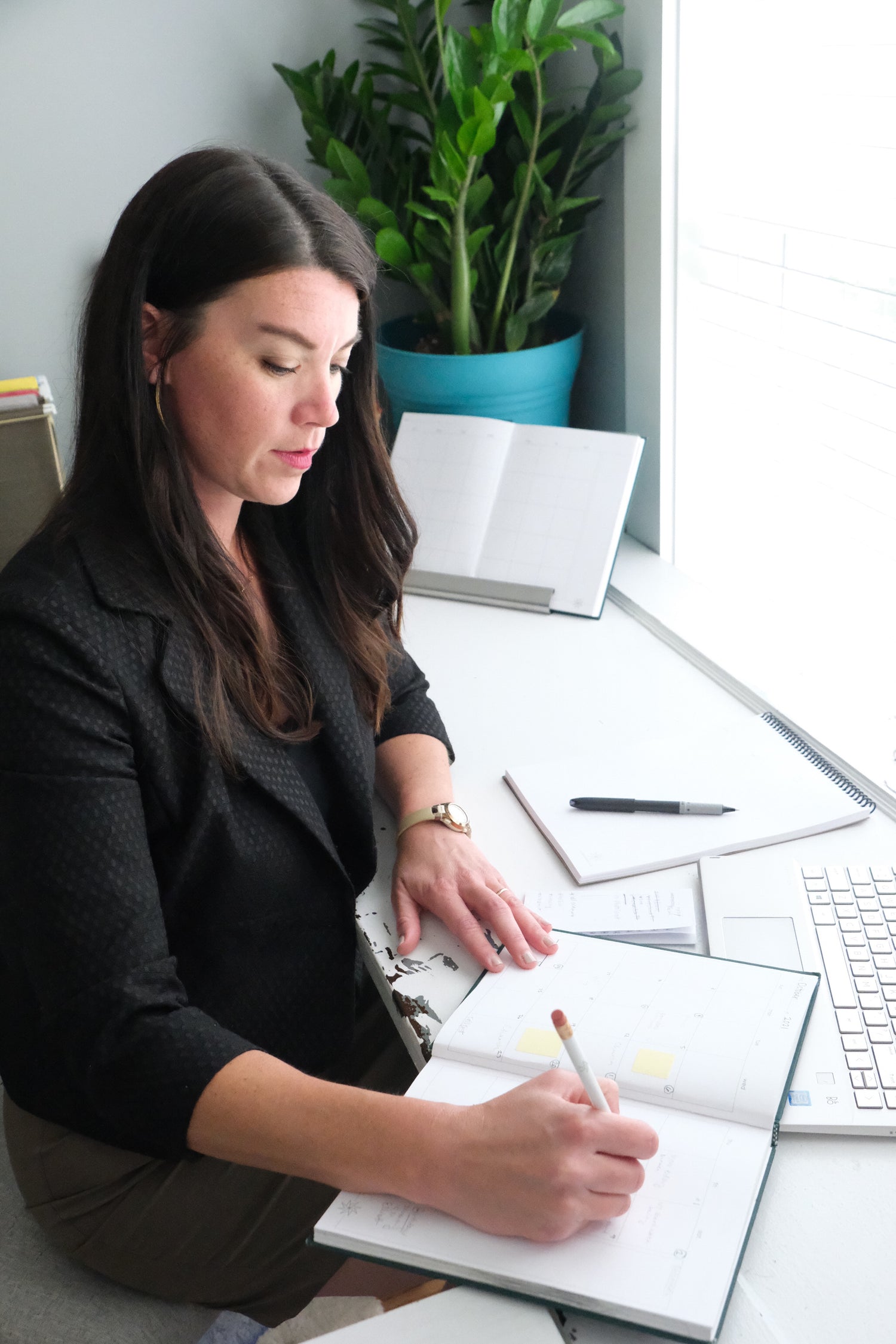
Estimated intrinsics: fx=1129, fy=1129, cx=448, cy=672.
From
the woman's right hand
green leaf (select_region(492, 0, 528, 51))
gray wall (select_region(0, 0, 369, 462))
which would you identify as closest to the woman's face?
the woman's right hand

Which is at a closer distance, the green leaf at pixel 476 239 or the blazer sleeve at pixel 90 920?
the blazer sleeve at pixel 90 920

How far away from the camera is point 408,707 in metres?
1.24

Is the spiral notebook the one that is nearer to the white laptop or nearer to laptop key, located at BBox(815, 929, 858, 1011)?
the white laptop

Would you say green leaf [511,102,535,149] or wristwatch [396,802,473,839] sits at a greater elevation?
green leaf [511,102,535,149]

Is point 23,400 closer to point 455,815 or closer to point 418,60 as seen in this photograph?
point 418,60

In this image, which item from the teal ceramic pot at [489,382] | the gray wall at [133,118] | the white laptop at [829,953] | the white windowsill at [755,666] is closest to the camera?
the white laptop at [829,953]

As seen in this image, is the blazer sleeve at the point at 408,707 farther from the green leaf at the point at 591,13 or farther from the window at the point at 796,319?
the green leaf at the point at 591,13

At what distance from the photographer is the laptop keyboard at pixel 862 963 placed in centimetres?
77

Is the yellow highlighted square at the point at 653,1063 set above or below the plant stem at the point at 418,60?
below

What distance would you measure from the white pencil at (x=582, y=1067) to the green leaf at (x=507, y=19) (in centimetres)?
133

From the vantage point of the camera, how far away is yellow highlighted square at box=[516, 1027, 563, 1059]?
0.80m

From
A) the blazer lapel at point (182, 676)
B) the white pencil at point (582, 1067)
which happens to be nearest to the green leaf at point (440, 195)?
the blazer lapel at point (182, 676)

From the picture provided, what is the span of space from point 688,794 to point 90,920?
577mm

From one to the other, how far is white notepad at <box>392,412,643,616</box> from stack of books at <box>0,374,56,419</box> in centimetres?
63
